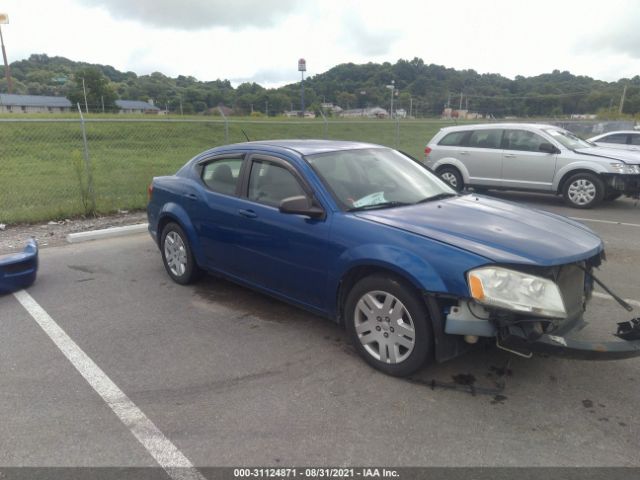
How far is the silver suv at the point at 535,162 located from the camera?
386 inches

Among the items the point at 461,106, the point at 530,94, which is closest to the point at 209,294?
the point at 461,106

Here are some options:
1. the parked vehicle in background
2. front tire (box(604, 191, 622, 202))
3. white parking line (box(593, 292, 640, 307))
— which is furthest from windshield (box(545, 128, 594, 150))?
white parking line (box(593, 292, 640, 307))

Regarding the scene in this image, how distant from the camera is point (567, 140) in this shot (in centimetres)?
1063

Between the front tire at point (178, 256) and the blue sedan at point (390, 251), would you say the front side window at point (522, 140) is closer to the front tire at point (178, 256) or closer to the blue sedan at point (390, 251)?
the blue sedan at point (390, 251)

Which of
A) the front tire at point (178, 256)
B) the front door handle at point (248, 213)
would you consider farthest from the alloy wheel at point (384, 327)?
the front tire at point (178, 256)

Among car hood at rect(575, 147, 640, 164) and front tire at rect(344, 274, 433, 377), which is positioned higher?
car hood at rect(575, 147, 640, 164)

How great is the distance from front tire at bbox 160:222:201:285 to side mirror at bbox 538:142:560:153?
7990 mm

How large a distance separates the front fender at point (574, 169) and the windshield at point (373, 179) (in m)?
6.56

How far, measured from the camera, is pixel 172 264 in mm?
5523

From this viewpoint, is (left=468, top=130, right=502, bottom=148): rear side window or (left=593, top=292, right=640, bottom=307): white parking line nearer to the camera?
(left=593, top=292, right=640, bottom=307): white parking line

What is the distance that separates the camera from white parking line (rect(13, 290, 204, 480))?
262 centimetres

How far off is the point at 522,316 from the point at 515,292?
145 millimetres

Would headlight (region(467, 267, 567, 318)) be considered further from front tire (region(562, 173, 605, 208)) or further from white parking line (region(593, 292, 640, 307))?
front tire (region(562, 173, 605, 208))

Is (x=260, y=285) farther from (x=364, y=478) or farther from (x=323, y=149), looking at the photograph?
(x=364, y=478)
